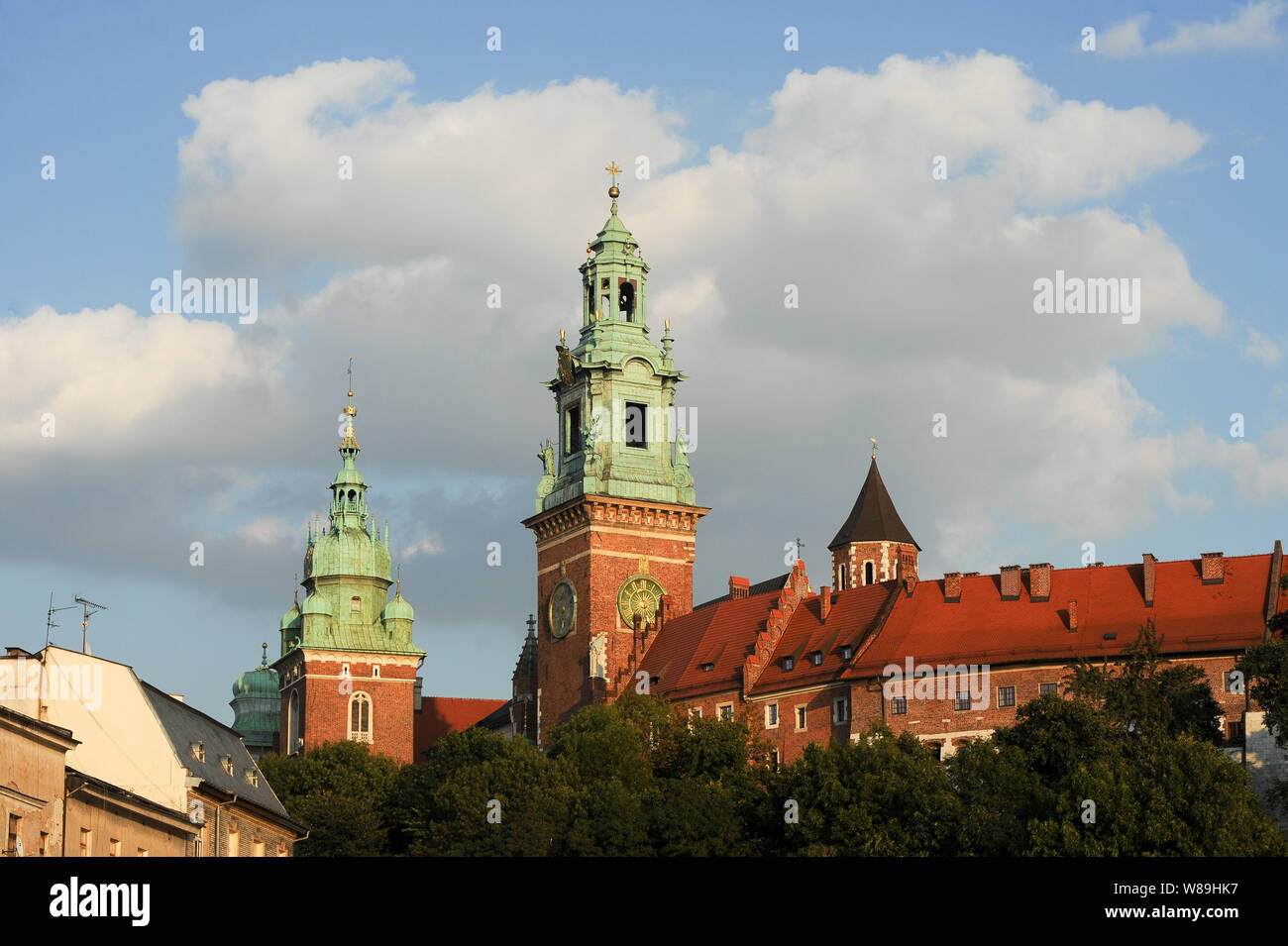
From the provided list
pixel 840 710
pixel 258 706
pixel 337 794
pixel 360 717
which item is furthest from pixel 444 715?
pixel 840 710

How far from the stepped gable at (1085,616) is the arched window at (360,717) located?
44371mm

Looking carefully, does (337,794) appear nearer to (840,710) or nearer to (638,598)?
(638,598)

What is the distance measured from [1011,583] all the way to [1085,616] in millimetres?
5000

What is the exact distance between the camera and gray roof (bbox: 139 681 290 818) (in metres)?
65.1

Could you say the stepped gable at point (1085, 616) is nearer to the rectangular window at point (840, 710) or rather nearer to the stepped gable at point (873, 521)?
the rectangular window at point (840, 710)

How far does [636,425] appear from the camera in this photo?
118 m

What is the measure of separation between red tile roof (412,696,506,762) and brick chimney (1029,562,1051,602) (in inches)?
2442

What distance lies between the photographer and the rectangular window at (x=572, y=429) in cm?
11869

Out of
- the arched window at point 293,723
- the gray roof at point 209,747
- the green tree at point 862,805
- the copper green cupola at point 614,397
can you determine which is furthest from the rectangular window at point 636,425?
the gray roof at point 209,747

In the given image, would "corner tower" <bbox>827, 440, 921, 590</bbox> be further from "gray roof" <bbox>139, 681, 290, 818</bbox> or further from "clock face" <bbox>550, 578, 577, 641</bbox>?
"gray roof" <bbox>139, 681, 290, 818</bbox>

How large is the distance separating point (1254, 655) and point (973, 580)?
2570 cm
